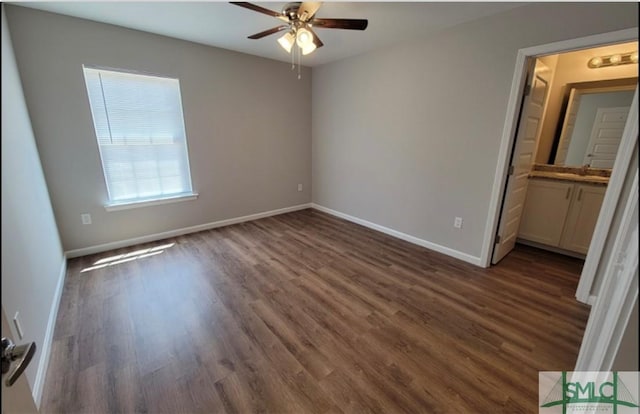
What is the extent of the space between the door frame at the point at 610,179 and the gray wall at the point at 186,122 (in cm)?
303

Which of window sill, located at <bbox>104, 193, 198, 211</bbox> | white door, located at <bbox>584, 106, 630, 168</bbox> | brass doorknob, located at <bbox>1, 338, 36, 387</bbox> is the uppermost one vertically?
white door, located at <bbox>584, 106, 630, 168</bbox>

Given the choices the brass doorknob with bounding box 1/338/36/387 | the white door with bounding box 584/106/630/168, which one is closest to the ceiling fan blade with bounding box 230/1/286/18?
the brass doorknob with bounding box 1/338/36/387

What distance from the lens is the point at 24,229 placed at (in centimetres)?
178

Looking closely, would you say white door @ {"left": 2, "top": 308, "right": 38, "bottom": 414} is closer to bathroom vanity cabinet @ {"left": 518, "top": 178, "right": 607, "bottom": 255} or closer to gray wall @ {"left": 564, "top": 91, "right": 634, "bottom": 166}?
bathroom vanity cabinet @ {"left": 518, "top": 178, "right": 607, "bottom": 255}

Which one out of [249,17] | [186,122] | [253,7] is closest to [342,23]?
[253,7]

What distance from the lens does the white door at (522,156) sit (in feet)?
8.49

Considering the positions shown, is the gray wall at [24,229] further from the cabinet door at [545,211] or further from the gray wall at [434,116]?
the cabinet door at [545,211]

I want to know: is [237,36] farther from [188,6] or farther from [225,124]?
[225,124]

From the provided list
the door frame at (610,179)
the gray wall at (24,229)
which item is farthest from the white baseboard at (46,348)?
the door frame at (610,179)

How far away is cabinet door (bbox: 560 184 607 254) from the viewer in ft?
9.59

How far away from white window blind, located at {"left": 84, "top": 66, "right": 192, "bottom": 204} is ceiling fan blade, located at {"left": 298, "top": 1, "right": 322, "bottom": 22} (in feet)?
6.50

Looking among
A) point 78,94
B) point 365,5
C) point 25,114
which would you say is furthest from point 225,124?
point 365,5

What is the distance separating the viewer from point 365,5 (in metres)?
2.38

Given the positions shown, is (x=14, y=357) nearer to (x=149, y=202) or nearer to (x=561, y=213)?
(x=149, y=202)
